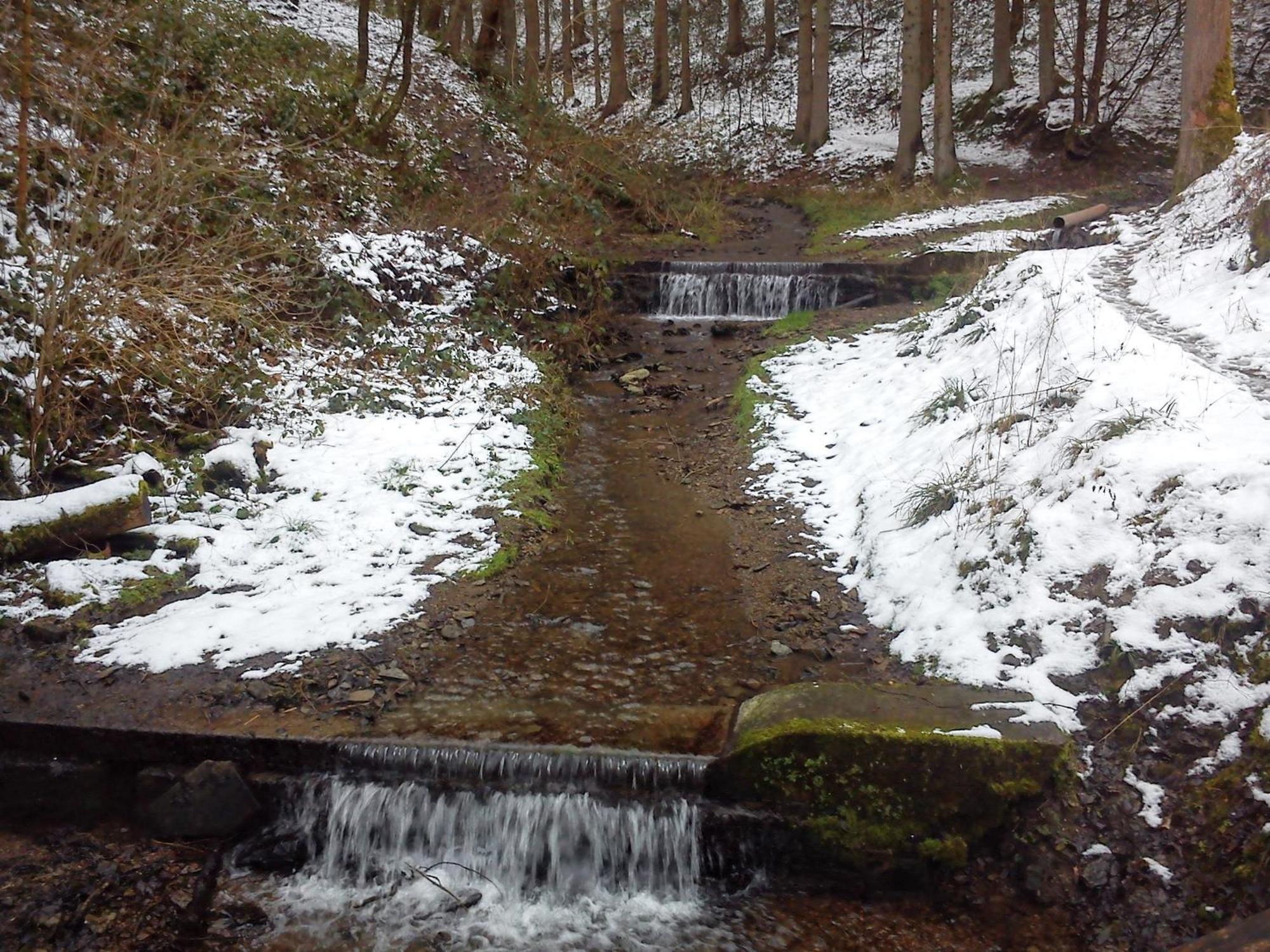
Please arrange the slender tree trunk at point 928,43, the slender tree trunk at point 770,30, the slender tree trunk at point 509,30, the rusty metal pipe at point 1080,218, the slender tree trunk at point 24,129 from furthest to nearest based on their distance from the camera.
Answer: the slender tree trunk at point 770,30
the slender tree trunk at point 928,43
the slender tree trunk at point 509,30
the rusty metal pipe at point 1080,218
the slender tree trunk at point 24,129

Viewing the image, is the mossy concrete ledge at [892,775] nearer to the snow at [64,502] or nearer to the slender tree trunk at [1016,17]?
the snow at [64,502]

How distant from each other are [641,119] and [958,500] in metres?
23.4

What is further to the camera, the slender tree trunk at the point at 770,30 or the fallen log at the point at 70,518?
the slender tree trunk at the point at 770,30

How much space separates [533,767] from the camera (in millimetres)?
4449

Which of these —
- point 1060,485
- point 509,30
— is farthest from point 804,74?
point 1060,485

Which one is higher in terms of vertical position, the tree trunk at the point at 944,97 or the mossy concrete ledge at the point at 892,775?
the tree trunk at the point at 944,97

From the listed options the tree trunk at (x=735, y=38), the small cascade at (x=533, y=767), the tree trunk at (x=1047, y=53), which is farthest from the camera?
the tree trunk at (x=735, y=38)

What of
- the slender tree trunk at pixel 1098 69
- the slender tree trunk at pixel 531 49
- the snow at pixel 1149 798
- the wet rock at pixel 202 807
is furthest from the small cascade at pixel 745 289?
the wet rock at pixel 202 807

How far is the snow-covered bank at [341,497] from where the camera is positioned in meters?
5.62

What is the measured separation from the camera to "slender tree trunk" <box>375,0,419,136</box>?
41.2 ft

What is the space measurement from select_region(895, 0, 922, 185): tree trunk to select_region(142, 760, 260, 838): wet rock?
17672 millimetres

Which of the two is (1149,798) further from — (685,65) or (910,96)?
(685,65)

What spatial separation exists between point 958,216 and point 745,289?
5276mm

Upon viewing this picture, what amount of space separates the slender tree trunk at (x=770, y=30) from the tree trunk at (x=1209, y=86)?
18477mm
